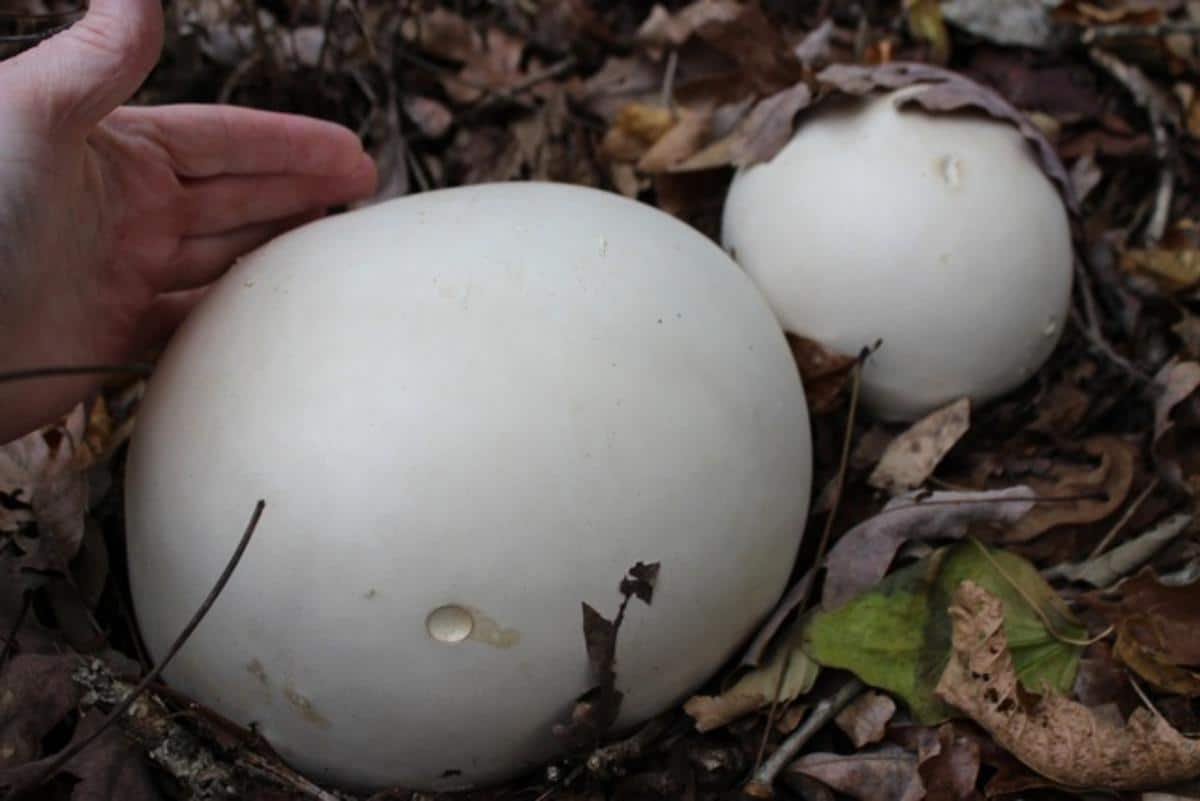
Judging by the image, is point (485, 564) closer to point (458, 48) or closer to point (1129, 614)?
point (1129, 614)

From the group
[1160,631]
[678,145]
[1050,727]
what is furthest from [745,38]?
[1050,727]

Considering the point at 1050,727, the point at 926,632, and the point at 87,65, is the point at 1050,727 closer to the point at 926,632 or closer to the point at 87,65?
the point at 926,632

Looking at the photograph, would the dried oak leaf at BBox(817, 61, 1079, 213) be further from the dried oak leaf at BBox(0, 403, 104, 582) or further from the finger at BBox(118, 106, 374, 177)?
the dried oak leaf at BBox(0, 403, 104, 582)

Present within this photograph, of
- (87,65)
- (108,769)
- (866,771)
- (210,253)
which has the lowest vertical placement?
(866,771)

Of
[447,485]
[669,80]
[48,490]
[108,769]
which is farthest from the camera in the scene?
[669,80]

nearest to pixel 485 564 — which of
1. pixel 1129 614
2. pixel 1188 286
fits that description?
pixel 1129 614

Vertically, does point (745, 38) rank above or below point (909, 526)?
above
